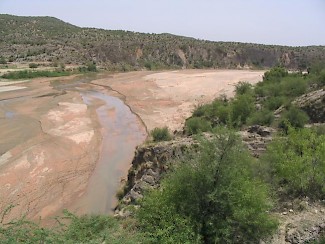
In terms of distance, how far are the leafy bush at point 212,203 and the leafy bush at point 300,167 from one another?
63.3 inches

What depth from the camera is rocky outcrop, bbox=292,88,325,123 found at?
20031 millimetres

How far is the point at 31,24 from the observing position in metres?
123

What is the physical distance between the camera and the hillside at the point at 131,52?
299 feet

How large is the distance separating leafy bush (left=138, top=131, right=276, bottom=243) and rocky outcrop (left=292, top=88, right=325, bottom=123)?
29.8 ft

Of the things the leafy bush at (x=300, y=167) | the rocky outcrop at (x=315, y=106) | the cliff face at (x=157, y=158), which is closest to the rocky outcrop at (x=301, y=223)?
the leafy bush at (x=300, y=167)

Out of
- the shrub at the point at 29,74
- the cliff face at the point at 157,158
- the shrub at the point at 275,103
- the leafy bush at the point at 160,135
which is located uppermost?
the shrub at the point at 275,103

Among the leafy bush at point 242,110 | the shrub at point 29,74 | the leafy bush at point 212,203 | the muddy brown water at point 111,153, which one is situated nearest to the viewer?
the leafy bush at point 212,203

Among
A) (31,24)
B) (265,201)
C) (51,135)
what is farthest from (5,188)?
(31,24)

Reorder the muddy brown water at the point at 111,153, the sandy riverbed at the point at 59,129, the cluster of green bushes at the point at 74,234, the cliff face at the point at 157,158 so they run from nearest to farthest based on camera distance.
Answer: the cluster of green bushes at the point at 74,234
the cliff face at the point at 157,158
the muddy brown water at the point at 111,153
the sandy riverbed at the point at 59,129

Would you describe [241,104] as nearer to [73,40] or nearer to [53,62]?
[53,62]

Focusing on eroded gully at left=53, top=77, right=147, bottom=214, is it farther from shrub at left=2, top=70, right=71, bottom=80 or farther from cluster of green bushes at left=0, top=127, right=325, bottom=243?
shrub at left=2, top=70, right=71, bottom=80

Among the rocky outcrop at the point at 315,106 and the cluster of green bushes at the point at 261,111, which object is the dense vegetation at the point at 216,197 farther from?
the rocky outcrop at the point at 315,106

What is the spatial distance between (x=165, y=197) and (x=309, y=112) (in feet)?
37.9

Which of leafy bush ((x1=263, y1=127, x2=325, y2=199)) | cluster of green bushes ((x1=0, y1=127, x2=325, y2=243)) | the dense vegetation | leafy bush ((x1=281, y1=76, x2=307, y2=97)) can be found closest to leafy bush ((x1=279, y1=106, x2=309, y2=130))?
the dense vegetation
